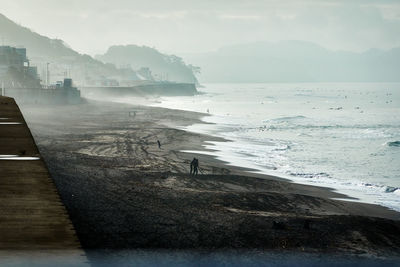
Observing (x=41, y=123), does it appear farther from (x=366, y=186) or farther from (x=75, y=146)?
(x=366, y=186)

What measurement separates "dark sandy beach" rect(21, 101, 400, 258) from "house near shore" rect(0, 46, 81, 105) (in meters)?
69.1

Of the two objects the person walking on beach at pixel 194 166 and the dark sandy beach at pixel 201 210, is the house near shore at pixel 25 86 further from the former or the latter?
the person walking on beach at pixel 194 166

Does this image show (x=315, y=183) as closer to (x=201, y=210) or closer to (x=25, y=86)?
(x=201, y=210)

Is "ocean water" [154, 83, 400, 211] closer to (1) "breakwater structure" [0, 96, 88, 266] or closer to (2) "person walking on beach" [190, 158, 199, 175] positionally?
(2) "person walking on beach" [190, 158, 199, 175]

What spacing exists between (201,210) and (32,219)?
52.6ft

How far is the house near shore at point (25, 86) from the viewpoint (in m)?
116

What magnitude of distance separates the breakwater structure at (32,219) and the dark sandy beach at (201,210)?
Answer: 2.64m

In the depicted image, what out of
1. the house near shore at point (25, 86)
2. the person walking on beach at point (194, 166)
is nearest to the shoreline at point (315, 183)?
the person walking on beach at point (194, 166)

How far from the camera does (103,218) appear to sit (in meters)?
22.1

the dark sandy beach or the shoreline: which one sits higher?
the dark sandy beach

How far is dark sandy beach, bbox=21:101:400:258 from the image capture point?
2102 centimetres

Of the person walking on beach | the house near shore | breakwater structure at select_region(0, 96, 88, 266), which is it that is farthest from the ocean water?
the house near shore

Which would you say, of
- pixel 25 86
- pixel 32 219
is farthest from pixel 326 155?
pixel 25 86

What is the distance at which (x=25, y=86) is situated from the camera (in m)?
135
